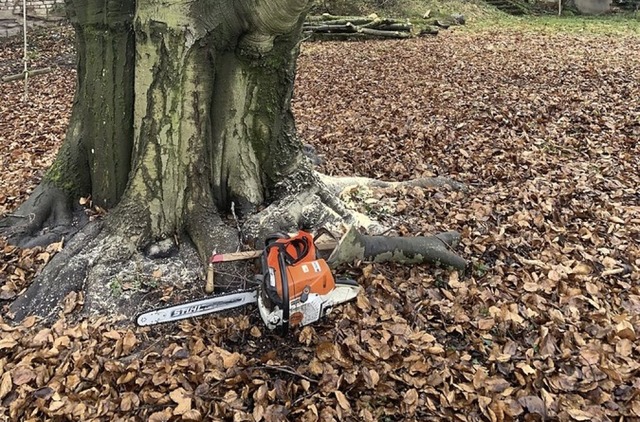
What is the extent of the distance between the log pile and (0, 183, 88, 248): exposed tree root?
12.4 meters

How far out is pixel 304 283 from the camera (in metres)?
2.75

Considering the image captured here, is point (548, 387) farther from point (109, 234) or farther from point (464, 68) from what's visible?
point (464, 68)

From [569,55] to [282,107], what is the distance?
9.83 m

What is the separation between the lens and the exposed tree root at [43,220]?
148 inches

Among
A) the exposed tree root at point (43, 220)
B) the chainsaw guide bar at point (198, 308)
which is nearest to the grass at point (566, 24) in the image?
the exposed tree root at point (43, 220)

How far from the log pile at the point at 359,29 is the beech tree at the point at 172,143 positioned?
12217 millimetres

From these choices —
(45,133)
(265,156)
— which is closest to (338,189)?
(265,156)

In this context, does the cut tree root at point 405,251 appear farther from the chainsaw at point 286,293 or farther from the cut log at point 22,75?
the cut log at point 22,75

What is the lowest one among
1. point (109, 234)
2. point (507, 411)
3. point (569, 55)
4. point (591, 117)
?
point (507, 411)

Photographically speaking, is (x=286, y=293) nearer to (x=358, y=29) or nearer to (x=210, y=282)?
(x=210, y=282)

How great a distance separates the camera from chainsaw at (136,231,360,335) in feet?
8.91

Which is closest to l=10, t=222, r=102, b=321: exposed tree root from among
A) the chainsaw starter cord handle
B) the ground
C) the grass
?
the ground

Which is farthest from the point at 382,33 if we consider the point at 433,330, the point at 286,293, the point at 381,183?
the point at 286,293

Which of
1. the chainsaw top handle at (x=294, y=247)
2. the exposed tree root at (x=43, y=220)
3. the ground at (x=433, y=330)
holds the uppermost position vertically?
the chainsaw top handle at (x=294, y=247)
